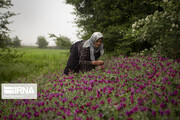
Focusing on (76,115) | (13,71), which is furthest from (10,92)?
(13,71)

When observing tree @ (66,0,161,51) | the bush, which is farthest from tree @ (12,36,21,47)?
the bush

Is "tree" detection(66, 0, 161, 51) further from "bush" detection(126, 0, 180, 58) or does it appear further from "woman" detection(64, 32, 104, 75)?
"woman" detection(64, 32, 104, 75)

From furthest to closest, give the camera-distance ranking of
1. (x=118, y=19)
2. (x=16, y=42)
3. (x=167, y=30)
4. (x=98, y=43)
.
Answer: (x=16, y=42) → (x=118, y=19) → (x=98, y=43) → (x=167, y=30)

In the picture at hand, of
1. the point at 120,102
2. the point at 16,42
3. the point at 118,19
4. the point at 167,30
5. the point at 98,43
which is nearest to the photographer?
the point at 120,102

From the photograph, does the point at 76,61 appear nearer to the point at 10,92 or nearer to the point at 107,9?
the point at 10,92

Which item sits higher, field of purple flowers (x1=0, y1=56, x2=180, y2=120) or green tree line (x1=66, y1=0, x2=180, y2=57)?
green tree line (x1=66, y1=0, x2=180, y2=57)

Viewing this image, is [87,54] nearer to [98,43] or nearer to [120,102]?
[98,43]

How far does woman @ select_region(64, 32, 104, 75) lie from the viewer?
4590mm

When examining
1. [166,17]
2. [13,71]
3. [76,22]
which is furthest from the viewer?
[76,22]

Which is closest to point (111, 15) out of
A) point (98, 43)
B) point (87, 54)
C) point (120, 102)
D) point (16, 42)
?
point (98, 43)

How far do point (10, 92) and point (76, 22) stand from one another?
7.28m

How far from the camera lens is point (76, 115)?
228 cm

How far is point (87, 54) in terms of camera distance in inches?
187

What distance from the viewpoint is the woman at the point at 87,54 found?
4.59m
